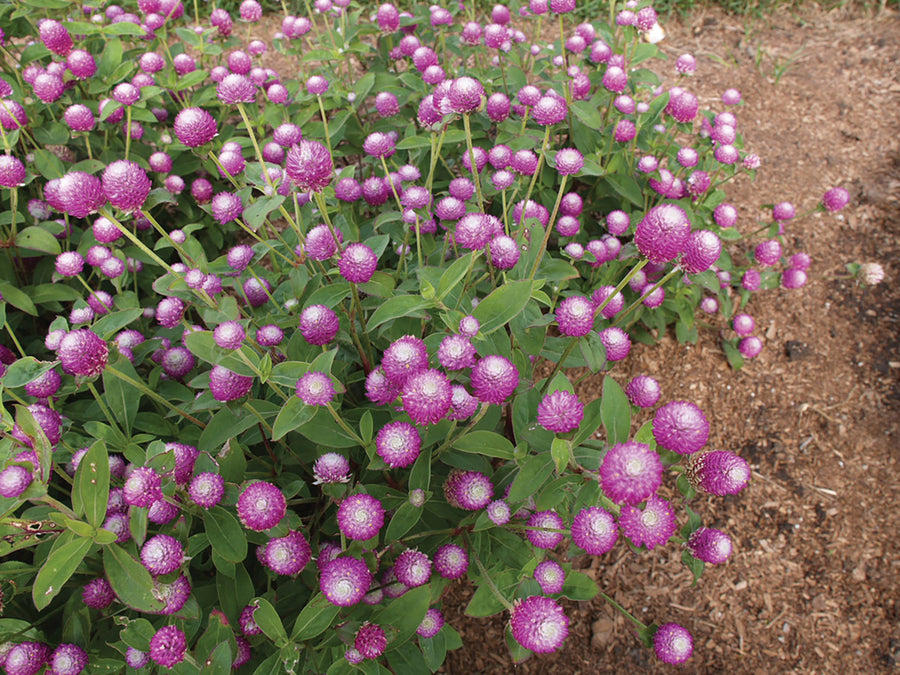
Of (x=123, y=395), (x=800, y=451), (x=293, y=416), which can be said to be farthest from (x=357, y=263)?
(x=800, y=451)

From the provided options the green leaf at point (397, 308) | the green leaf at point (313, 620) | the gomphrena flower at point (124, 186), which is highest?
the gomphrena flower at point (124, 186)

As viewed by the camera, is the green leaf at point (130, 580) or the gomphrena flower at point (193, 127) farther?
the gomphrena flower at point (193, 127)

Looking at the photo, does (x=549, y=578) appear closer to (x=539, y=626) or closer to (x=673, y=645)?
(x=539, y=626)

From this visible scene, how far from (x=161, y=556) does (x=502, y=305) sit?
47.1 inches

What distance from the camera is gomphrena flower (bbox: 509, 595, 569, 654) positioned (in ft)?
5.25

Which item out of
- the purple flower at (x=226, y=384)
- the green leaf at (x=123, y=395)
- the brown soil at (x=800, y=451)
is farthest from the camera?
the brown soil at (x=800, y=451)

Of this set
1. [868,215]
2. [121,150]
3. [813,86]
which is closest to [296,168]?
[121,150]

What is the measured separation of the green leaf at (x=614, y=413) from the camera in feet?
5.51

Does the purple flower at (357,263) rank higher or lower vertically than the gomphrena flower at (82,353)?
higher

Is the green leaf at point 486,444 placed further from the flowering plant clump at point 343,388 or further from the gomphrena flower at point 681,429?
the gomphrena flower at point 681,429

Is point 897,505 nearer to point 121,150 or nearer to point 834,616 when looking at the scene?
point 834,616

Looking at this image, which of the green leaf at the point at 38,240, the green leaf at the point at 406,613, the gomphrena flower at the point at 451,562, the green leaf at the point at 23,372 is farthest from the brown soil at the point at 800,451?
Answer: the green leaf at the point at 38,240

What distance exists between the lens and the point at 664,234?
179 centimetres

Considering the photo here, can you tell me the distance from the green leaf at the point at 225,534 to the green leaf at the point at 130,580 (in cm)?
20
